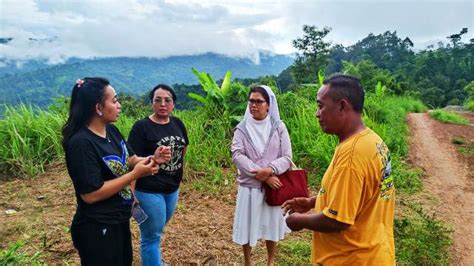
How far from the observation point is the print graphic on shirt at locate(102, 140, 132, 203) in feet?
7.45

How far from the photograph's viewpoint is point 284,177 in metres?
3.30

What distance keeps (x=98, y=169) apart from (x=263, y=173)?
1.41 metres

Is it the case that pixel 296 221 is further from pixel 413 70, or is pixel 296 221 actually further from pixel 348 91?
pixel 413 70

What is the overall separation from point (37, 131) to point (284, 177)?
4927 millimetres

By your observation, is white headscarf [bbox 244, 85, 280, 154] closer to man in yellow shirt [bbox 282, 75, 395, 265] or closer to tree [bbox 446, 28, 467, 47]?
man in yellow shirt [bbox 282, 75, 395, 265]

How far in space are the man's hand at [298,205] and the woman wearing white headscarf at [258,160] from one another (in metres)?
1.08

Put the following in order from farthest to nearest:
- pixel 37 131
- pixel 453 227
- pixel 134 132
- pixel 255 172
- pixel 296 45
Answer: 1. pixel 296 45
2. pixel 37 131
3. pixel 453 227
4. pixel 255 172
5. pixel 134 132

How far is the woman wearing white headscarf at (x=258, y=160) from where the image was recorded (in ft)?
10.7

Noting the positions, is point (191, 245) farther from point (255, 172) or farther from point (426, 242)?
point (426, 242)

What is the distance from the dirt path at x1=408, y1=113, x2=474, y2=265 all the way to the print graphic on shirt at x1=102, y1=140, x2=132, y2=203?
10.5ft

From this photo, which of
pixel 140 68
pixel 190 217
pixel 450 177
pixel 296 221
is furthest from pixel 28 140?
pixel 140 68

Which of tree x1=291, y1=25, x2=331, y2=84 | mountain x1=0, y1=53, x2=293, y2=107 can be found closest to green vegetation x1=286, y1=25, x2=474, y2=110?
tree x1=291, y1=25, x2=331, y2=84

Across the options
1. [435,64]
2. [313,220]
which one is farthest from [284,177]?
[435,64]

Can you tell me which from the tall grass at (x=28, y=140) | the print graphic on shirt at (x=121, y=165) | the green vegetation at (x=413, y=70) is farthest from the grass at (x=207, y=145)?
the green vegetation at (x=413, y=70)
